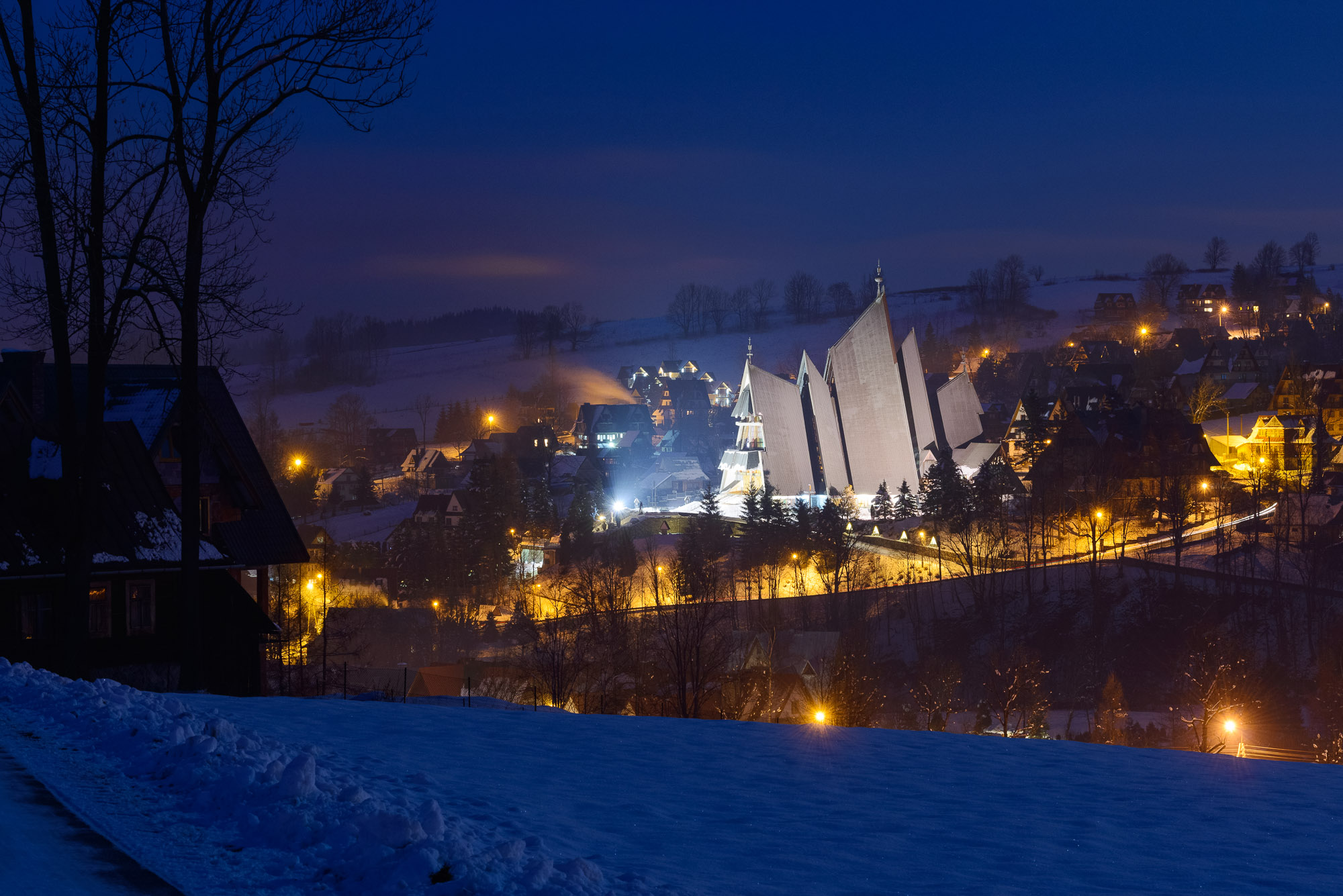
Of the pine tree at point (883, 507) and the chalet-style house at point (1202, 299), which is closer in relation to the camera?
the pine tree at point (883, 507)

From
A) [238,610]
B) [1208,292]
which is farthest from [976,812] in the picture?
[1208,292]

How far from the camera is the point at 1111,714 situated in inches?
1355

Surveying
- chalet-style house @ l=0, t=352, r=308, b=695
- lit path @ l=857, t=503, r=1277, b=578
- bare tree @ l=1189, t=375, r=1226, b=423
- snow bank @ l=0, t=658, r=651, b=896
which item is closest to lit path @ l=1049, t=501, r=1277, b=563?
lit path @ l=857, t=503, r=1277, b=578

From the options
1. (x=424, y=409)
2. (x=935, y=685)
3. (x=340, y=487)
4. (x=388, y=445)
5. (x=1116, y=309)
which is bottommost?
(x=935, y=685)

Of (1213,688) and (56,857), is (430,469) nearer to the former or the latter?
(1213,688)

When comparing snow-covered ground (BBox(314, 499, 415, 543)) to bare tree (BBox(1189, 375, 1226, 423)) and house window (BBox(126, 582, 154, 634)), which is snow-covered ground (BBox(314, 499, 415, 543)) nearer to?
house window (BBox(126, 582, 154, 634))

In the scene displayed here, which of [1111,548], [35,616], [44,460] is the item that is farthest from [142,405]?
[1111,548]

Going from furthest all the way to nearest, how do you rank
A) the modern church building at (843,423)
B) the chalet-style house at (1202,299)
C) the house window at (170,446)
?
1. the chalet-style house at (1202,299)
2. the modern church building at (843,423)
3. the house window at (170,446)

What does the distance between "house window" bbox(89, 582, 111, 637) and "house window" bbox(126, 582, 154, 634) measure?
0.29m

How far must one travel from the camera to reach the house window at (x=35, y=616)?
677 inches

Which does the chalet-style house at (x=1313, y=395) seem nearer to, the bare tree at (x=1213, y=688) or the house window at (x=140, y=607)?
the bare tree at (x=1213, y=688)

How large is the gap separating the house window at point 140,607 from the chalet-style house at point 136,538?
0.02 metres

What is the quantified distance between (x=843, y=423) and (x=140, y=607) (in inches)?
2149

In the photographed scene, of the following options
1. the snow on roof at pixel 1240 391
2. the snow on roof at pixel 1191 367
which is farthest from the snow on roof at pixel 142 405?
the snow on roof at pixel 1191 367
